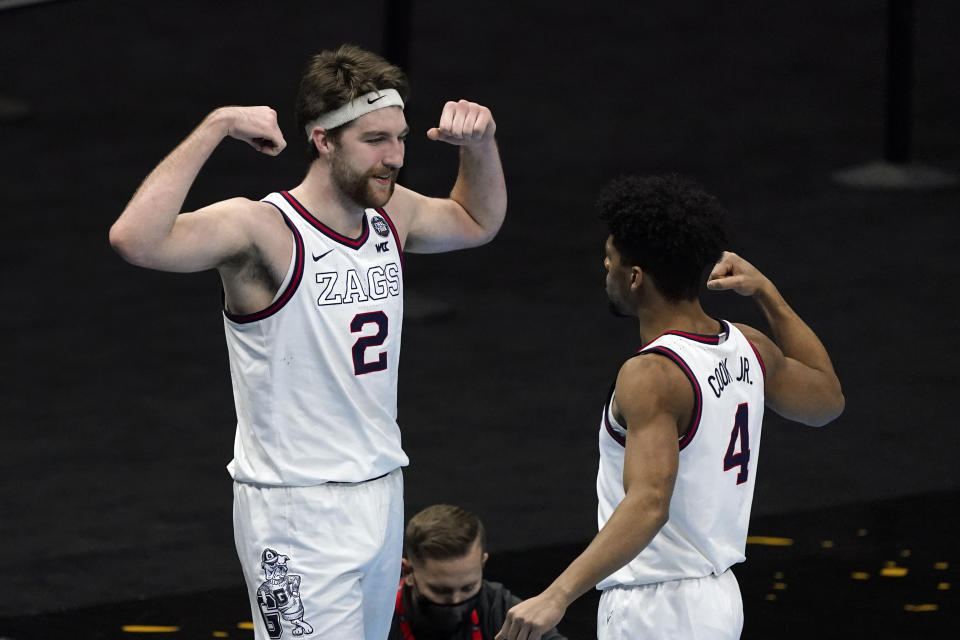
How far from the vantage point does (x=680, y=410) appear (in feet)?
14.6

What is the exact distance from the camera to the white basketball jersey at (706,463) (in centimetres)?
450

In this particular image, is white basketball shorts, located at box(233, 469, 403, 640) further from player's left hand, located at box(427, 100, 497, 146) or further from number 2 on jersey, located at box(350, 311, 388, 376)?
Result: player's left hand, located at box(427, 100, 497, 146)

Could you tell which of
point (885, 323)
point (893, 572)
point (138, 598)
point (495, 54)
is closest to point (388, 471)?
point (138, 598)

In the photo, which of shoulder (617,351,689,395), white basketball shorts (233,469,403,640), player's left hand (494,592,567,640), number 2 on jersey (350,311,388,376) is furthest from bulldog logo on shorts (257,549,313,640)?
shoulder (617,351,689,395)

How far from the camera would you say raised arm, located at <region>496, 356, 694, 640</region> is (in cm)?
419

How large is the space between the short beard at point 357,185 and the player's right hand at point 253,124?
0.80 ft

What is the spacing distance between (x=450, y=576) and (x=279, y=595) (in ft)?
2.84

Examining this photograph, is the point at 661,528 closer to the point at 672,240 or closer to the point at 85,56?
the point at 672,240

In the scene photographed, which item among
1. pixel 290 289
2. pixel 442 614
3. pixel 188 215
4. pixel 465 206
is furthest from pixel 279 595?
pixel 465 206

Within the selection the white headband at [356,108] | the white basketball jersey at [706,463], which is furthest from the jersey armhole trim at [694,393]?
the white headband at [356,108]

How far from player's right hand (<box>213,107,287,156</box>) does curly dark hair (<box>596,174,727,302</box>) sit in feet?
2.73

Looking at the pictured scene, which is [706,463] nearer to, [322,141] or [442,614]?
[322,141]

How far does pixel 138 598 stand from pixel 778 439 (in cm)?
312

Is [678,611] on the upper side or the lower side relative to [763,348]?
lower
